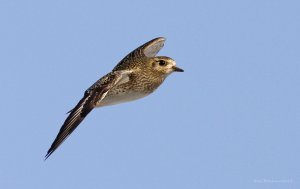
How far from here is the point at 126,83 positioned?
22984 millimetres

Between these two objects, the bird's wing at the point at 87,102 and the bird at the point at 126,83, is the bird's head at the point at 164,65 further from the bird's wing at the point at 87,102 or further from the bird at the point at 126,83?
the bird's wing at the point at 87,102

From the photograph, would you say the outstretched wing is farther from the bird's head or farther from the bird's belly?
the bird's belly

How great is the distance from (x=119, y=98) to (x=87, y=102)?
1.97m

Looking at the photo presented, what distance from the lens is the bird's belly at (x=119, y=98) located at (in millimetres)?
22422

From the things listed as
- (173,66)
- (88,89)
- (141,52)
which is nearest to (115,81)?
(88,89)

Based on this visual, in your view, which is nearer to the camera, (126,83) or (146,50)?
(126,83)

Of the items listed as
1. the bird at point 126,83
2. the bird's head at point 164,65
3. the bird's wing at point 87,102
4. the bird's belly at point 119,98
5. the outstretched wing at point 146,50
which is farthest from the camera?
the outstretched wing at point 146,50

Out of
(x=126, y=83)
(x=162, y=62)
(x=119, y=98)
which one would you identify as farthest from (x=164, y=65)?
(x=119, y=98)

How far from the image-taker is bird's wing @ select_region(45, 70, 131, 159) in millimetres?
19188

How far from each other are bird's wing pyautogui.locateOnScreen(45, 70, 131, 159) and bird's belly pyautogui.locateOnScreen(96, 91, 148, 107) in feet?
1.35

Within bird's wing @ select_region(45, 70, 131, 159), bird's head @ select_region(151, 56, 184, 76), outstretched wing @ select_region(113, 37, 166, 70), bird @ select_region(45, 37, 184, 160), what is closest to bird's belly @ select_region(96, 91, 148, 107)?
bird @ select_region(45, 37, 184, 160)

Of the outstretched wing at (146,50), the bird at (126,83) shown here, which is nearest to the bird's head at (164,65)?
the bird at (126,83)

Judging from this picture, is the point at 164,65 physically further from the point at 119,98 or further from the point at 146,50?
the point at 146,50

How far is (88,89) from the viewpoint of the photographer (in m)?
22.1
